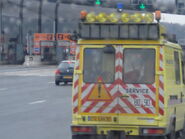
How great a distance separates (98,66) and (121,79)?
478 mm

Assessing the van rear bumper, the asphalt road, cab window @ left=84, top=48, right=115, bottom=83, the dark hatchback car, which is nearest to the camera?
the van rear bumper

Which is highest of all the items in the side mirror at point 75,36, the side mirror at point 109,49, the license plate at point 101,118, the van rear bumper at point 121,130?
the side mirror at point 75,36

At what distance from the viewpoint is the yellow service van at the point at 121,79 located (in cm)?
1241

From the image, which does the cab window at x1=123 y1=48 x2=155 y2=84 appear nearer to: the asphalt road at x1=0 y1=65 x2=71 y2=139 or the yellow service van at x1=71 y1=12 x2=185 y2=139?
the yellow service van at x1=71 y1=12 x2=185 y2=139

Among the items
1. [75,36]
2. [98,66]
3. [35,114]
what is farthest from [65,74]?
[98,66]

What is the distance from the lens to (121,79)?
1255 centimetres

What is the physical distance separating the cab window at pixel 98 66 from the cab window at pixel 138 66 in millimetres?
249

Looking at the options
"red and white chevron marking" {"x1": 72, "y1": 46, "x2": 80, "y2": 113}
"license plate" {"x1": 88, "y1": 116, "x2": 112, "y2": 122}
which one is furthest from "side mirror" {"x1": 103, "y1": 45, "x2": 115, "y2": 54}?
"license plate" {"x1": 88, "y1": 116, "x2": 112, "y2": 122}

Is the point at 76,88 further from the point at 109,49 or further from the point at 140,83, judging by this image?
the point at 140,83

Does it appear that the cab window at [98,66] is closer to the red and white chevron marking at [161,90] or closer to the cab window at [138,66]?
the cab window at [138,66]

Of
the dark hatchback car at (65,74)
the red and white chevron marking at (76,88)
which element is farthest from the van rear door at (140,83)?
the dark hatchback car at (65,74)

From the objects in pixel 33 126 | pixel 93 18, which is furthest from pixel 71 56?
pixel 93 18

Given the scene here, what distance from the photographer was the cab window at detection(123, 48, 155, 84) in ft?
40.9

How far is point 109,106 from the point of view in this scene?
1250 cm
